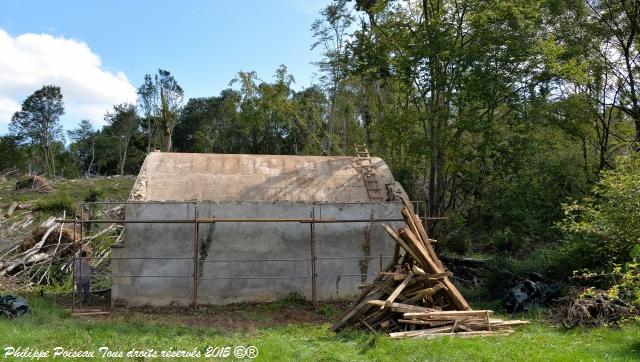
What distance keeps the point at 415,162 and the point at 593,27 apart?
9.20 meters

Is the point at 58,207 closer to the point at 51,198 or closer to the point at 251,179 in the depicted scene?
the point at 51,198

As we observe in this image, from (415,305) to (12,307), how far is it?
829cm

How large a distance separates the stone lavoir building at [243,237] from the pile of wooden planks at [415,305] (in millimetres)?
3201

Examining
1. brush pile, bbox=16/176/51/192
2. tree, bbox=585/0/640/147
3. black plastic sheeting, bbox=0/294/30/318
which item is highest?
tree, bbox=585/0/640/147

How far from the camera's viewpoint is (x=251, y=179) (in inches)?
623

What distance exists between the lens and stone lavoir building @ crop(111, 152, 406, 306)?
544 inches

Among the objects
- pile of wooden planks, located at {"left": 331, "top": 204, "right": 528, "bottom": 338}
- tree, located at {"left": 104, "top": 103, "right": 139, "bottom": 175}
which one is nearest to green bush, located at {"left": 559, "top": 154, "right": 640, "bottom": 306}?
pile of wooden planks, located at {"left": 331, "top": 204, "right": 528, "bottom": 338}

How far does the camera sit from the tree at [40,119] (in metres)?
55.7

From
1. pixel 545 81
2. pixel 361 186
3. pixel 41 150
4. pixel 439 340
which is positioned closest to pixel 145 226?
pixel 361 186

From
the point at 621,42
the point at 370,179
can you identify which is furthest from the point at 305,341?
the point at 621,42

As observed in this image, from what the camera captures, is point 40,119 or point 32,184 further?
point 40,119

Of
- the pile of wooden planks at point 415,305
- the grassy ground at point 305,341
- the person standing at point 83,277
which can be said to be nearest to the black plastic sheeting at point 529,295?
the grassy ground at point 305,341

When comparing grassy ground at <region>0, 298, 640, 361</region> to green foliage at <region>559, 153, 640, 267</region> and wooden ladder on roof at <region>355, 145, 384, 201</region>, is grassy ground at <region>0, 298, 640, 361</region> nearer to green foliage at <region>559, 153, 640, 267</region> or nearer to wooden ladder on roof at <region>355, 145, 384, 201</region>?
green foliage at <region>559, 153, 640, 267</region>

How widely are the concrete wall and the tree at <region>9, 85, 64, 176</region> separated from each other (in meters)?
46.8
